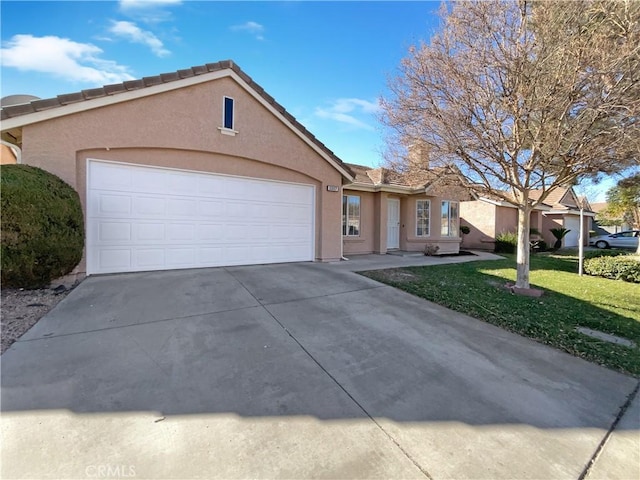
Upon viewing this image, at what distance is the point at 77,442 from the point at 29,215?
4681 millimetres

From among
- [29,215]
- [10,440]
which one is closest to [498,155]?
[10,440]

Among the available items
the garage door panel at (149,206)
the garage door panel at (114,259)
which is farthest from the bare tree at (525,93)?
the garage door panel at (114,259)

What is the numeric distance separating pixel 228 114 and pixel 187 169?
1995mm

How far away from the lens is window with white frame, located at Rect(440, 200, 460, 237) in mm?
15586

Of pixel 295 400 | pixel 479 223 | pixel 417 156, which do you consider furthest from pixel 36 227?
pixel 479 223

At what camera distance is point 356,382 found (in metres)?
3.20

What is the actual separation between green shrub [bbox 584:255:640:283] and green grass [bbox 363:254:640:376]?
0.48 meters

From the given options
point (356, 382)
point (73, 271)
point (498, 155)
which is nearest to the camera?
point (356, 382)

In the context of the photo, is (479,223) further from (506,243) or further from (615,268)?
(615,268)

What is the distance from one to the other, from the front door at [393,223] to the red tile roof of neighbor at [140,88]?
5.86m

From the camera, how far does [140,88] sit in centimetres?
705

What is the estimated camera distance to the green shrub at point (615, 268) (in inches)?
402

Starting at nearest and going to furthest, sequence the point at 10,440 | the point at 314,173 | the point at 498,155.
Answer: the point at 10,440
the point at 498,155
the point at 314,173

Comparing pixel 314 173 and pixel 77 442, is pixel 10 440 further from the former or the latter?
pixel 314 173
